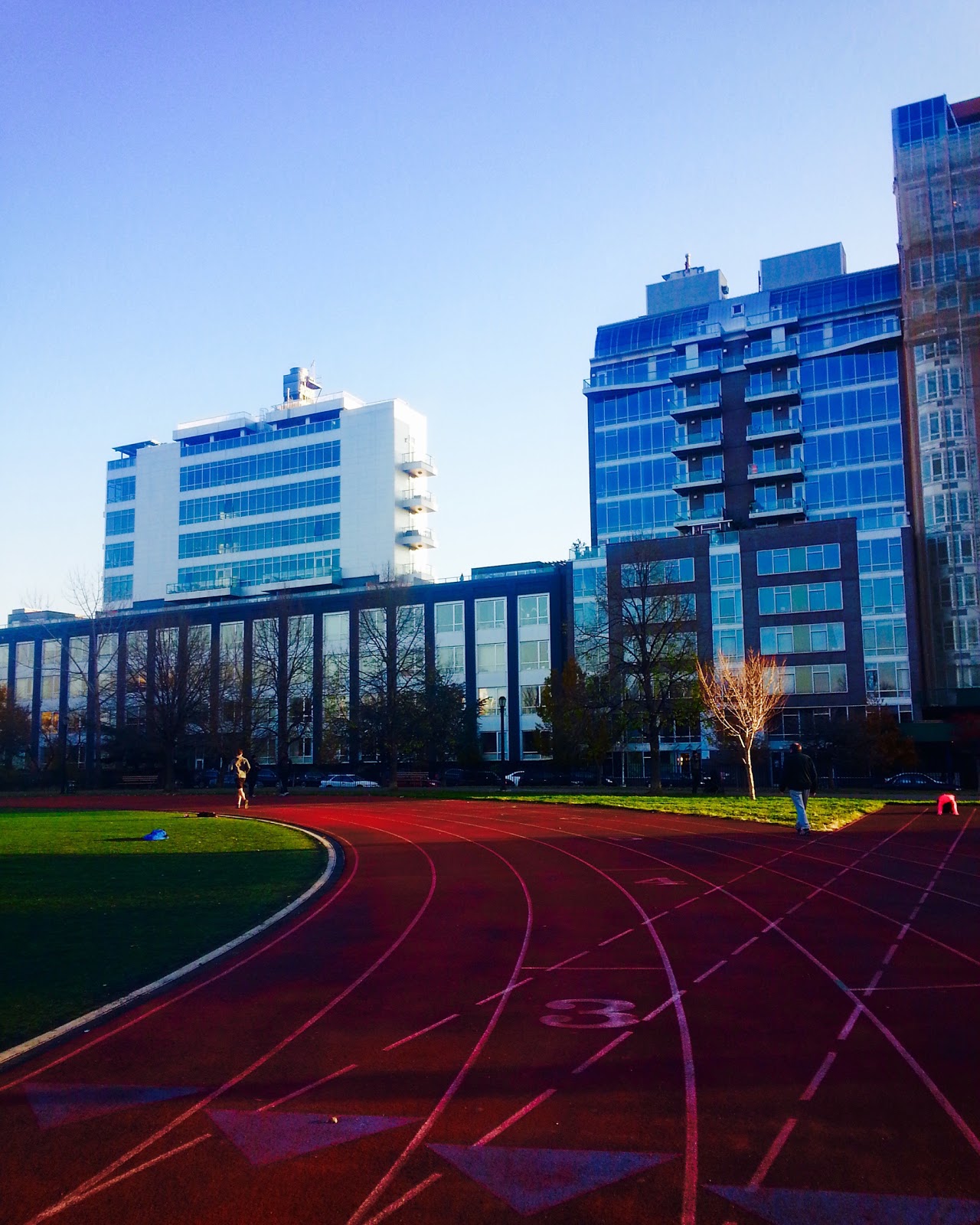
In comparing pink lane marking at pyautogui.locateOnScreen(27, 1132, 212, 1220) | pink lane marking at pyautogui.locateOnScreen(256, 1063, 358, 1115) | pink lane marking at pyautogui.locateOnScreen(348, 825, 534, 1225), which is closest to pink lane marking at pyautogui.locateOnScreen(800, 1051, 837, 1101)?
pink lane marking at pyautogui.locateOnScreen(348, 825, 534, 1225)

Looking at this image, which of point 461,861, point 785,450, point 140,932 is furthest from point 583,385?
point 140,932

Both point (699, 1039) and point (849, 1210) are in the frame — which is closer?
point (849, 1210)

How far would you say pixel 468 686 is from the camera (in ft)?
247

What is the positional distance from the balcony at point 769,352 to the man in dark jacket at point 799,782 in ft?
191

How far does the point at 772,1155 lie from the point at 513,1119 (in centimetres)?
153

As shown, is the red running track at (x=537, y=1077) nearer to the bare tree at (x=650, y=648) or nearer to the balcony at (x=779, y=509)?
the bare tree at (x=650, y=648)

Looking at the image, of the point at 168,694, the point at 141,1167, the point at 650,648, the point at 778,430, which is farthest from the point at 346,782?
the point at 141,1167

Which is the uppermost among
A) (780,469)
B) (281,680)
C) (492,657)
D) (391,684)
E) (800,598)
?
(780,469)

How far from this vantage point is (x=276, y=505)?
90812mm

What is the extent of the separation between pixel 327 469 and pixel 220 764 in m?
28.8

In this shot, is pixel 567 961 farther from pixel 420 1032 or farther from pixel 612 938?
pixel 420 1032

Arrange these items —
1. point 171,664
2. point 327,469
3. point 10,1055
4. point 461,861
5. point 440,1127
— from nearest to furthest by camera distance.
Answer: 1. point 440,1127
2. point 10,1055
3. point 461,861
4. point 171,664
5. point 327,469

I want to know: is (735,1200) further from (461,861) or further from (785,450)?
(785,450)

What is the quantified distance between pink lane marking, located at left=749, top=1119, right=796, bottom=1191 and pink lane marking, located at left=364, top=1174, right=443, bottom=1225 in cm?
164
